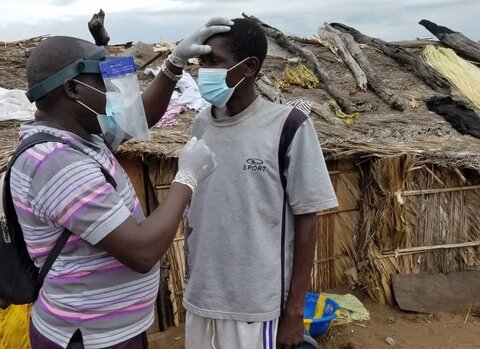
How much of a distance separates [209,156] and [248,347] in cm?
83

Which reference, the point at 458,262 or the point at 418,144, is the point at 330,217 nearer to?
the point at 418,144

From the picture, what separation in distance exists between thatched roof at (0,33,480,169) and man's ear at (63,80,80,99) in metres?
2.58

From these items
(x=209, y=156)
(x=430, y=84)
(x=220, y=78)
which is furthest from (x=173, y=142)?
(x=430, y=84)

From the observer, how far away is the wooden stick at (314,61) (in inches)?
237

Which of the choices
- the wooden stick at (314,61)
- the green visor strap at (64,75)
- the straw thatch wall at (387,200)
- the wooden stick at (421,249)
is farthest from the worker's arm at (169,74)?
the wooden stick at (314,61)

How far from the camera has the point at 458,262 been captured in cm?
555

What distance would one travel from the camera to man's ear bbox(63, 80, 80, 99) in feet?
5.26

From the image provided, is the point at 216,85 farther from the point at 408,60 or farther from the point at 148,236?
the point at 408,60

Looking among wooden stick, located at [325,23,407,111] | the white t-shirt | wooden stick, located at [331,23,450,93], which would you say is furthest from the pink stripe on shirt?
wooden stick, located at [331,23,450,93]

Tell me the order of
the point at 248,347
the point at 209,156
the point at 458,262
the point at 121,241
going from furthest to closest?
the point at 458,262 < the point at 248,347 < the point at 209,156 < the point at 121,241

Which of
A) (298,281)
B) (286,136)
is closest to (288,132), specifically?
(286,136)

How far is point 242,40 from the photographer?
7.02ft

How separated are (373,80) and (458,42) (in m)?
2.31

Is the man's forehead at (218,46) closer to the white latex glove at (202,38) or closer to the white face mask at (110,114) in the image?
the white latex glove at (202,38)
